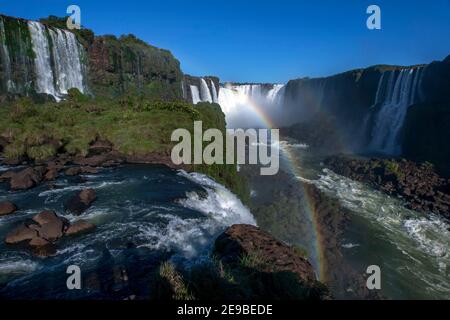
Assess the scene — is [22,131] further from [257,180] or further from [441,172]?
[441,172]

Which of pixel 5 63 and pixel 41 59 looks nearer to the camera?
pixel 5 63

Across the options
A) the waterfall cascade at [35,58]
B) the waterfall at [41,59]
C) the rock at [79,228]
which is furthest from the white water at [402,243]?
the waterfall cascade at [35,58]

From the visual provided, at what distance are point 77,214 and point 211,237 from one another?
413cm

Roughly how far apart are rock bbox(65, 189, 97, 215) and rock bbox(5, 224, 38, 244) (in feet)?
5.31

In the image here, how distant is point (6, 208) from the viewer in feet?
29.5

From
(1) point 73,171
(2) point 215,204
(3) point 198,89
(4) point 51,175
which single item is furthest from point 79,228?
(3) point 198,89

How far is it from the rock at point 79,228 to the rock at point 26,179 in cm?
444

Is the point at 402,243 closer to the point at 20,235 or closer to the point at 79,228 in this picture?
the point at 79,228

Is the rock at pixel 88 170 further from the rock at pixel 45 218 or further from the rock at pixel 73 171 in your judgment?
the rock at pixel 45 218

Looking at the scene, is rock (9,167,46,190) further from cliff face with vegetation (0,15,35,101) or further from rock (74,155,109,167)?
cliff face with vegetation (0,15,35,101)

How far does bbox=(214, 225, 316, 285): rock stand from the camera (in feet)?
19.5

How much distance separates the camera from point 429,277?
44.9 ft

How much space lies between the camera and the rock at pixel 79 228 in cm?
790

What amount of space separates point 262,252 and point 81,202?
6.24 m
